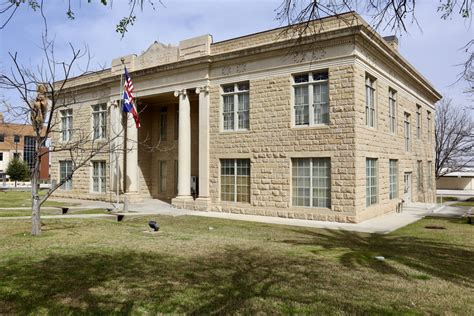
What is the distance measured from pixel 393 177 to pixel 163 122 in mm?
15199

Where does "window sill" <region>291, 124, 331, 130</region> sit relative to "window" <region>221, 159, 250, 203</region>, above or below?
above

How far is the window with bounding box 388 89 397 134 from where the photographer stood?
66.9 ft

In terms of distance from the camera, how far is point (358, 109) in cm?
1612

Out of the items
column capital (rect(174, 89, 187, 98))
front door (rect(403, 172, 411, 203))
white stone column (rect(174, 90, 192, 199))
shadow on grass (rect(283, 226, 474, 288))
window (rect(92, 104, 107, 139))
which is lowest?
shadow on grass (rect(283, 226, 474, 288))

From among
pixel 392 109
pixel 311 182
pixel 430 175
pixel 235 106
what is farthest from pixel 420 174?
pixel 235 106

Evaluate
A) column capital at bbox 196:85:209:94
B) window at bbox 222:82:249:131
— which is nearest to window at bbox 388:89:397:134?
window at bbox 222:82:249:131

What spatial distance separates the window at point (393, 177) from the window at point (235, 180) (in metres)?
7.85

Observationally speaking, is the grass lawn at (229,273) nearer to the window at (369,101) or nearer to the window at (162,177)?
the window at (369,101)

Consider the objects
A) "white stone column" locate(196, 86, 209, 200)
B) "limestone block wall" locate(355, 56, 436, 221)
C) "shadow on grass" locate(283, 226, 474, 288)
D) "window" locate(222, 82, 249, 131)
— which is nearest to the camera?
"shadow on grass" locate(283, 226, 474, 288)

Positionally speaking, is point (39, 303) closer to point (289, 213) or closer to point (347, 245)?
point (347, 245)

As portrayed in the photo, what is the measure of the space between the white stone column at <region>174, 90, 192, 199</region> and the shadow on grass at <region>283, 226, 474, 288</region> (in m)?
9.15

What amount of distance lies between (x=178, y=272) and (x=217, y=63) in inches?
584

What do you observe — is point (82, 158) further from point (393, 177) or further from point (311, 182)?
point (393, 177)

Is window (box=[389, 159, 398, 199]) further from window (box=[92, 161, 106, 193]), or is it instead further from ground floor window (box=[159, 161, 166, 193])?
window (box=[92, 161, 106, 193])
